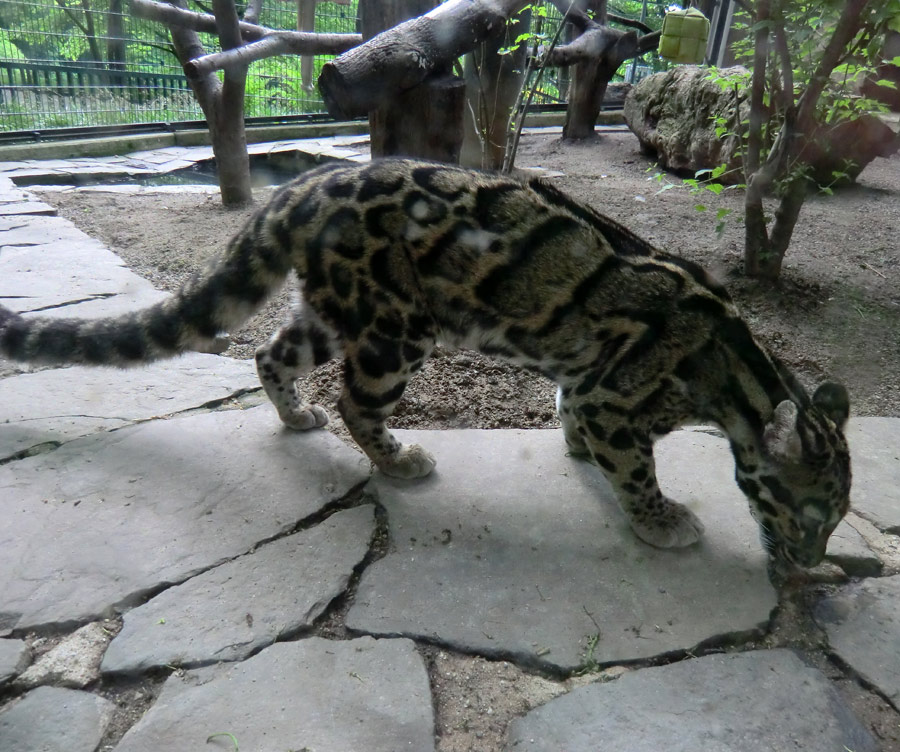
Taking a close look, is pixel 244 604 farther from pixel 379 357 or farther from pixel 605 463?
pixel 605 463

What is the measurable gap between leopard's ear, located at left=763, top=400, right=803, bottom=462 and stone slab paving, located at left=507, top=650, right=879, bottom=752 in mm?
796

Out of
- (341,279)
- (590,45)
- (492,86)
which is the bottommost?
(341,279)

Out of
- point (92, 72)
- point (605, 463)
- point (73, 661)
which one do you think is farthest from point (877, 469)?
point (92, 72)

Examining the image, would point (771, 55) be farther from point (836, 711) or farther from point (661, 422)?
point (836, 711)

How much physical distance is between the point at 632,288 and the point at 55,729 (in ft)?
9.07

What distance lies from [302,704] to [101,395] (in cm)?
256

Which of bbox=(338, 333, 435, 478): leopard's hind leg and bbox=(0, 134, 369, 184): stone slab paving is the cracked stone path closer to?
bbox=(338, 333, 435, 478): leopard's hind leg

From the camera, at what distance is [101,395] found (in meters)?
4.29

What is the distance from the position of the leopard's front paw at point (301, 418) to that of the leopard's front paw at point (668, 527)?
175cm

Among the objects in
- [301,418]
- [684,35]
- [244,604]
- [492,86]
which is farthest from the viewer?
[684,35]

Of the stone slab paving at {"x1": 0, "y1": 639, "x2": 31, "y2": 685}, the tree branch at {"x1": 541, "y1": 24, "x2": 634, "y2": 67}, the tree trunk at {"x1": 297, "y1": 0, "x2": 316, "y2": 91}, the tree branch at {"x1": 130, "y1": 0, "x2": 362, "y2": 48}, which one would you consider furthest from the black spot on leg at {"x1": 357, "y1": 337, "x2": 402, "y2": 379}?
the tree trunk at {"x1": 297, "y1": 0, "x2": 316, "y2": 91}

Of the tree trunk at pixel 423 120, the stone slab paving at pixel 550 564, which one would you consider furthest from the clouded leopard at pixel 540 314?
the tree trunk at pixel 423 120

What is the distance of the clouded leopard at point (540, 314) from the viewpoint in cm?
320

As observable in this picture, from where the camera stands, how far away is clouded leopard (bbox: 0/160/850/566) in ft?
10.5
